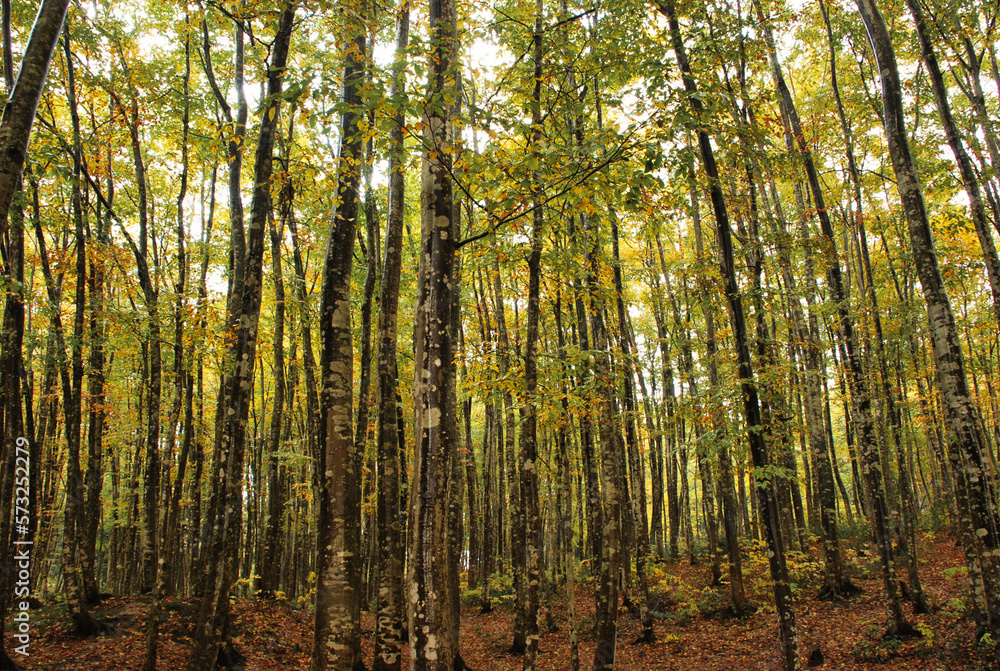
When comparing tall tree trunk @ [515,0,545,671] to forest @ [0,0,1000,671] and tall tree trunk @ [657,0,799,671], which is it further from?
tall tree trunk @ [657,0,799,671]

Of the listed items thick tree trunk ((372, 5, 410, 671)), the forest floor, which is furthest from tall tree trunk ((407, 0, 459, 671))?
the forest floor

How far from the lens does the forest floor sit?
8867mm

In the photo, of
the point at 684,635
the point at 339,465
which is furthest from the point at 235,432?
the point at 684,635

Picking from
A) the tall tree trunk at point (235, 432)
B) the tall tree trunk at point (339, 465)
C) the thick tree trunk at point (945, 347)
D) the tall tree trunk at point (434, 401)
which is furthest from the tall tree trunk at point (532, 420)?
the thick tree trunk at point (945, 347)

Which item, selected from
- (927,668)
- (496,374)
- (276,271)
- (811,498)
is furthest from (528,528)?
(811,498)

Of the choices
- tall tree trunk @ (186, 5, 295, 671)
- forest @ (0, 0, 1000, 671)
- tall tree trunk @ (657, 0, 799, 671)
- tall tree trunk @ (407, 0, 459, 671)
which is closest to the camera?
tall tree trunk @ (407, 0, 459, 671)

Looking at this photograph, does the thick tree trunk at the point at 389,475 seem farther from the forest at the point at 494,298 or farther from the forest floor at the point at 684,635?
the forest floor at the point at 684,635

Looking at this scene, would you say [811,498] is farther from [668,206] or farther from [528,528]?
[668,206]

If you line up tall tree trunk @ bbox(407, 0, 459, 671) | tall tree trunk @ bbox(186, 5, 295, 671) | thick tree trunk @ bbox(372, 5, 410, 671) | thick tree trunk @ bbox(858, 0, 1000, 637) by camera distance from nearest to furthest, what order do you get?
1. tall tree trunk @ bbox(407, 0, 459, 671)
2. tall tree trunk @ bbox(186, 5, 295, 671)
3. thick tree trunk @ bbox(858, 0, 1000, 637)
4. thick tree trunk @ bbox(372, 5, 410, 671)

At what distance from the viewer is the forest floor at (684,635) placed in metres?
8.87

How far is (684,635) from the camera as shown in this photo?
1273 centimetres

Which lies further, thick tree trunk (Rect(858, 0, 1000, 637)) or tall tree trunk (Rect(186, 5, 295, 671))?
thick tree trunk (Rect(858, 0, 1000, 637))

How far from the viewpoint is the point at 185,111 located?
1045 centimetres

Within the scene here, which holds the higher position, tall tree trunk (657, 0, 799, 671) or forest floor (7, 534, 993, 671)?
tall tree trunk (657, 0, 799, 671)
